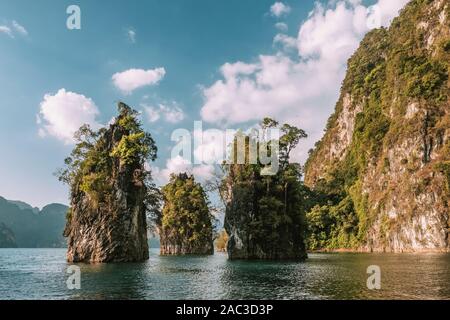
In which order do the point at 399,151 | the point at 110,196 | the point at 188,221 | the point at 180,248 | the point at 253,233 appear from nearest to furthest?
the point at 110,196 < the point at 253,233 < the point at 188,221 < the point at 180,248 < the point at 399,151

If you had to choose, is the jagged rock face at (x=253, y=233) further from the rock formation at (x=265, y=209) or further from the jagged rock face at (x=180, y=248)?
the jagged rock face at (x=180, y=248)

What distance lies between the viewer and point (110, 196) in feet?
184

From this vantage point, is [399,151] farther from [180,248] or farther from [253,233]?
[253,233]

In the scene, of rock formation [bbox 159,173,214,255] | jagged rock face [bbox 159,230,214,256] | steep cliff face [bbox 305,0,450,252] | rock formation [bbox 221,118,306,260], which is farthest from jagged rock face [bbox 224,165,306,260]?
steep cliff face [bbox 305,0,450,252]

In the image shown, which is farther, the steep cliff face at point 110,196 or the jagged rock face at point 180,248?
the jagged rock face at point 180,248

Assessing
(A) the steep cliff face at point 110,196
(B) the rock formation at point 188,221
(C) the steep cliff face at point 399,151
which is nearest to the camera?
(A) the steep cliff face at point 110,196

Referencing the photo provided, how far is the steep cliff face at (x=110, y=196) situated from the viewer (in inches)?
2156

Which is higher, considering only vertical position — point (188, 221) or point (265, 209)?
point (265, 209)

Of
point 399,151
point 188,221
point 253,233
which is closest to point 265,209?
point 253,233

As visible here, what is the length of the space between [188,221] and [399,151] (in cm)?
5556

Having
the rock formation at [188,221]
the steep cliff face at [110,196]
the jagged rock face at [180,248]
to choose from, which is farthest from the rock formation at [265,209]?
the jagged rock face at [180,248]

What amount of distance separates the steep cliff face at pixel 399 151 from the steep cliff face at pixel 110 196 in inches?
2506

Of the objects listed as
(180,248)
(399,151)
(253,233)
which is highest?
(399,151)
